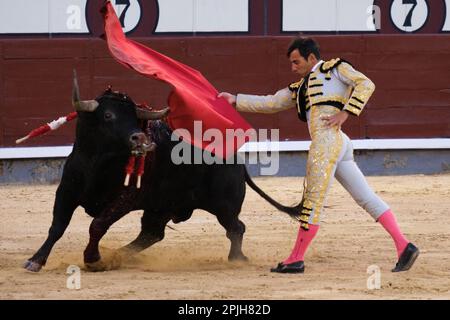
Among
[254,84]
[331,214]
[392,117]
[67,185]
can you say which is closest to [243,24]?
[254,84]

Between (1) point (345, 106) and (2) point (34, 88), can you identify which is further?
(2) point (34, 88)

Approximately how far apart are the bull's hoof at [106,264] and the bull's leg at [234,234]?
495 millimetres

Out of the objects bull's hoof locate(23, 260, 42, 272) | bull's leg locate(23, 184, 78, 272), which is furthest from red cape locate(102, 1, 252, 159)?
bull's hoof locate(23, 260, 42, 272)

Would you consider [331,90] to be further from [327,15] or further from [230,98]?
[327,15]

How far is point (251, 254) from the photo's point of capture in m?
5.61

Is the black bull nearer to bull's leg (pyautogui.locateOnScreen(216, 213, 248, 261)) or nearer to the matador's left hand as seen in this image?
bull's leg (pyautogui.locateOnScreen(216, 213, 248, 261))

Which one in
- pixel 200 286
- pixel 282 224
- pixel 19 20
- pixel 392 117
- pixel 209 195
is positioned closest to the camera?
pixel 200 286

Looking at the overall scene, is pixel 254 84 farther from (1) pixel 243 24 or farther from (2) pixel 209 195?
(2) pixel 209 195

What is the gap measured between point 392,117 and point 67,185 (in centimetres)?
478

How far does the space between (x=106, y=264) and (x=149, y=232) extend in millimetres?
521

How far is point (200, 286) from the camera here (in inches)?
179

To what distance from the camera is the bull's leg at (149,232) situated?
17.9ft

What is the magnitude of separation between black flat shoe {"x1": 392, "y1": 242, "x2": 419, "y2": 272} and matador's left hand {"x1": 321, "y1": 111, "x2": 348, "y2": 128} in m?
0.58

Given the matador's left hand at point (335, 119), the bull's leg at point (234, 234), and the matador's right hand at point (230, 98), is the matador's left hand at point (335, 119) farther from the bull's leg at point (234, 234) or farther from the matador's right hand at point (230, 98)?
the bull's leg at point (234, 234)
